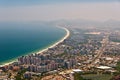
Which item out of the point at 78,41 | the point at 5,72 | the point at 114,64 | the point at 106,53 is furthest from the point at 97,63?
the point at 78,41

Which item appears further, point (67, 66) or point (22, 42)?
point (22, 42)

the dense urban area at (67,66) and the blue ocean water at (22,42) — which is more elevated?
the blue ocean water at (22,42)

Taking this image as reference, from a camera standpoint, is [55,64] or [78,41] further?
[78,41]

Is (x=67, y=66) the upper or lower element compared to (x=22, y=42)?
lower

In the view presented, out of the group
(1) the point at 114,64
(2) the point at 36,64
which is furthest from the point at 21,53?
(1) the point at 114,64

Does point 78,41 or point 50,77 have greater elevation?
point 78,41

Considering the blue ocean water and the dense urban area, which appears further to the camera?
the blue ocean water

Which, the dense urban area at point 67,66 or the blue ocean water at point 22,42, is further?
the blue ocean water at point 22,42

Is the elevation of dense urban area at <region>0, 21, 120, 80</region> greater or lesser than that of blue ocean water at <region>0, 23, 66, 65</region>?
lesser

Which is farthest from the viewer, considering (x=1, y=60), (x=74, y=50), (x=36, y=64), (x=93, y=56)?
(x=74, y=50)

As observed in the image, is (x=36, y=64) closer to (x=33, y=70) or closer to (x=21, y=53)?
(x=33, y=70)

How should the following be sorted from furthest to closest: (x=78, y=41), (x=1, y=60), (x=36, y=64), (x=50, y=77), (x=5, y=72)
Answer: (x=78, y=41), (x=1, y=60), (x=36, y=64), (x=5, y=72), (x=50, y=77)
